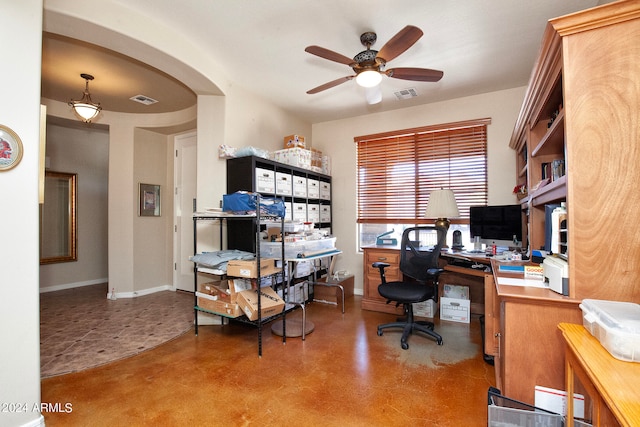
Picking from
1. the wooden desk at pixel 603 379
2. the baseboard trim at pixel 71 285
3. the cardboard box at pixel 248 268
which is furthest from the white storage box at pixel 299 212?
the baseboard trim at pixel 71 285

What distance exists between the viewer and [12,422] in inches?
58.7

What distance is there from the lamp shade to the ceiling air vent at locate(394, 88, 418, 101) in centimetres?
130

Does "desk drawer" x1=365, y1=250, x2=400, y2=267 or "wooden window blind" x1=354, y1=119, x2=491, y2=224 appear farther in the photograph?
"wooden window blind" x1=354, y1=119, x2=491, y2=224

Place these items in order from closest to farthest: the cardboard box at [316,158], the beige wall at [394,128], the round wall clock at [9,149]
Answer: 1. the round wall clock at [9,149]
2. the beige wall at [394,128]
3. the cardboard box at [316,158]

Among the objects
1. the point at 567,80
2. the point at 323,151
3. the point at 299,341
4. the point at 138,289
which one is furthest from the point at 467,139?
the point at 138,289

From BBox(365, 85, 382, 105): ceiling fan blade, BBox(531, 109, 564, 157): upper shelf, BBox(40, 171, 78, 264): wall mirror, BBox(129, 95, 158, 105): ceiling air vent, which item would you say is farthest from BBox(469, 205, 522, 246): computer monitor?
BBox(40, 171, 78, 264): wall mirror

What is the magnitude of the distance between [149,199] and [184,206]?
1.96ft

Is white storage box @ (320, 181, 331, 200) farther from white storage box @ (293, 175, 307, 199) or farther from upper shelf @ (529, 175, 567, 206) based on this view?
upper shelf @ (529, 175, 567, 206)

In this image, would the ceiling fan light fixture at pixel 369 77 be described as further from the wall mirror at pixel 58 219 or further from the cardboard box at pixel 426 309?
the wall mirror at pixel 58 219

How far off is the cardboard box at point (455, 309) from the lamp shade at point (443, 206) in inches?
39.3

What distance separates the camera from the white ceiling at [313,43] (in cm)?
219

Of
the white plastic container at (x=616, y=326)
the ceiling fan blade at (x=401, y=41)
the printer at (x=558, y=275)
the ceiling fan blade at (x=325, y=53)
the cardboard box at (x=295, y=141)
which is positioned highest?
the ceiling fan blade at (x=325, y=53)

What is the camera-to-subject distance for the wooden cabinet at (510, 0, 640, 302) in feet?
4.10

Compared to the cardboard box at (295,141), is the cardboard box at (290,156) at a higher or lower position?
lower
